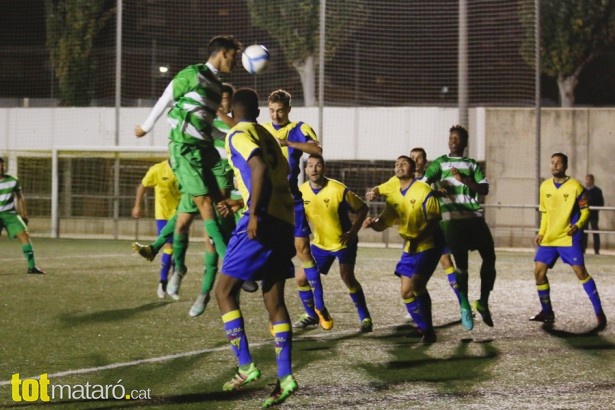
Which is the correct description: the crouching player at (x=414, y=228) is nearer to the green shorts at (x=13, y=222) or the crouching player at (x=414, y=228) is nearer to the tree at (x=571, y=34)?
the green shorts at (x=13, y=222)

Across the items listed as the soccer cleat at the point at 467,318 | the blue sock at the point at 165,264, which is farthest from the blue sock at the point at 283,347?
the blue sock at the point at 165,264

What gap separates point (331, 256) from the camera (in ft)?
32.8

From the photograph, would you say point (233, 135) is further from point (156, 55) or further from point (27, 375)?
point (156, 55)

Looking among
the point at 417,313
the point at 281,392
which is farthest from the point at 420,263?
the point at 281,392

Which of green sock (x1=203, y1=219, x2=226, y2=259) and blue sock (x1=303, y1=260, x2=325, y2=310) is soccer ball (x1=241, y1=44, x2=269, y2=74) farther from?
blue sock (x1=303, y1=260, x2=325, y2=310)

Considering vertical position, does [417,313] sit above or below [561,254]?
below

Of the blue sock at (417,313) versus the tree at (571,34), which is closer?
the blue sock at (417,313)

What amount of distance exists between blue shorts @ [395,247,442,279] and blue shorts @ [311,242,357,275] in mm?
649

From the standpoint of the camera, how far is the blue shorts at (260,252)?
636cm

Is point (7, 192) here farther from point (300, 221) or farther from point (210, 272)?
point (300, 221)

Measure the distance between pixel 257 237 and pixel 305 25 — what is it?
21375mm

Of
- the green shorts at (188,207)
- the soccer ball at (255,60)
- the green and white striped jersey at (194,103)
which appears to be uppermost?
the soccer ball at (255,60)

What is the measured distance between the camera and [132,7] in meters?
27.7

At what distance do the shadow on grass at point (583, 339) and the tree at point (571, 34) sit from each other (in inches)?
1033
